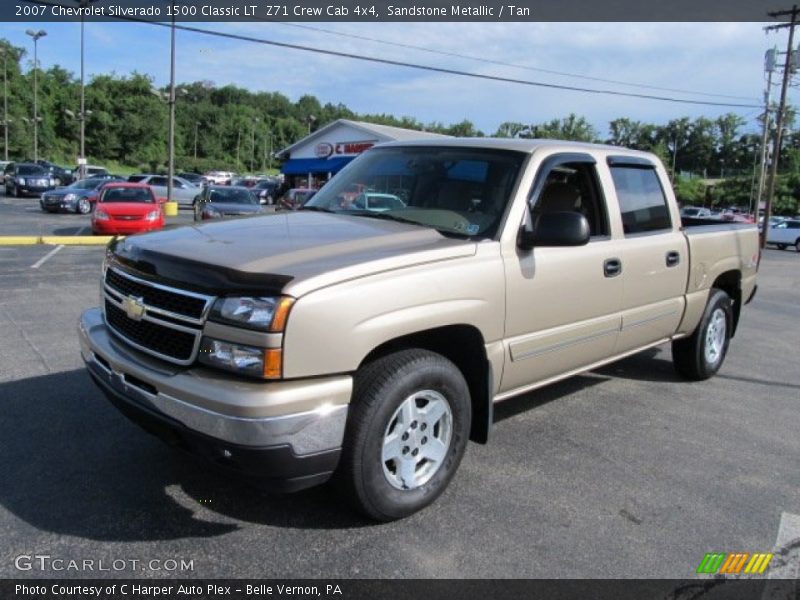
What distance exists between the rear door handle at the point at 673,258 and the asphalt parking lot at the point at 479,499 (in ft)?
3.80

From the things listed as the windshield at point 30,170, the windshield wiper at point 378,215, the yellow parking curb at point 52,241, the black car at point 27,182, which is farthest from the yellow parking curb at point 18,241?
the windshield at point 30,170

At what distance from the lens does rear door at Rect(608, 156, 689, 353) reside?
4.64m

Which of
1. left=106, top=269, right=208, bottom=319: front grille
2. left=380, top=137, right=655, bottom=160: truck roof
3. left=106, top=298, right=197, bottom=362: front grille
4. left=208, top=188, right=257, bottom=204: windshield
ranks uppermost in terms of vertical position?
left=380, top=137, right=655, bottom=160: truck roof

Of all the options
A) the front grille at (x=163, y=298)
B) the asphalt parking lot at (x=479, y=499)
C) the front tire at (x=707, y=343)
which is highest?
the front grille at (x=163, y=298)

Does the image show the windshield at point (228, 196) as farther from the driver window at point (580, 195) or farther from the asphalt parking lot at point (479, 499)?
the driver window at point (580, 195)

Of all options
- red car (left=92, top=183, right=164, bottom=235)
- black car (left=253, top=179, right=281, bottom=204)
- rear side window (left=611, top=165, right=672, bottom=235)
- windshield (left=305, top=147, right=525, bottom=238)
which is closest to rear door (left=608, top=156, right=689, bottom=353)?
rear side window (left=611, top=165, right=672, bottom=235)

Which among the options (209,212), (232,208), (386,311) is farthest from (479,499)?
(232,208)

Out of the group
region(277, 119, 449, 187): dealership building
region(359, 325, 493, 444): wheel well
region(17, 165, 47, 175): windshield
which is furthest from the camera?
region(277, 119, 449, 187): dealership building

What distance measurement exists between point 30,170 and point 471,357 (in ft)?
130

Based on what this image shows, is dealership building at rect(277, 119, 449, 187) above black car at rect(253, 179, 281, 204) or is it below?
above

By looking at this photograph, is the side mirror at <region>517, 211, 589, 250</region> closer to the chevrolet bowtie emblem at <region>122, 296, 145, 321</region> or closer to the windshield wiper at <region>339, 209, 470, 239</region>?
the windshield wiper at <region>339, 209, 470, 239</region>

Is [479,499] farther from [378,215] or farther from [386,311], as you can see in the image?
[378,215]

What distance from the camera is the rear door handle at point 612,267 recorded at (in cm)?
432

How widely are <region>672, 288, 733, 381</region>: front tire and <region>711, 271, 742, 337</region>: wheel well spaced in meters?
0.14
